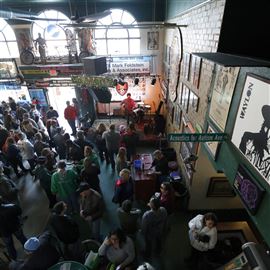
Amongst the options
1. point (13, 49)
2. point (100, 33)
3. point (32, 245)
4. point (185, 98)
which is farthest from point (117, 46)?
point (32, 245)

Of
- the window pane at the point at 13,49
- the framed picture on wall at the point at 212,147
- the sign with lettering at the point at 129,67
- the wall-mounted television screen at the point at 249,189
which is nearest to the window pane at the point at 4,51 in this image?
the window pane at the point at 13,49

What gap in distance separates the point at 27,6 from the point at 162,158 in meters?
8.77

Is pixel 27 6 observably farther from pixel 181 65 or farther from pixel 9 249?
pixel 9 249

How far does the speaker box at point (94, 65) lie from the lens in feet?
23.6

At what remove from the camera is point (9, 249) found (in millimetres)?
3830

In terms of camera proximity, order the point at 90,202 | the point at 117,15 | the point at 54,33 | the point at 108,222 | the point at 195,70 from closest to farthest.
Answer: the point at 90,202, the point at 195,70, the point at 108,222, the point at 117,15, the point at 54,33

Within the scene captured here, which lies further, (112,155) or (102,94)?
(102,94)

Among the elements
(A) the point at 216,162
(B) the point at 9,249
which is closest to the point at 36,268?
(B) the point at 9,249

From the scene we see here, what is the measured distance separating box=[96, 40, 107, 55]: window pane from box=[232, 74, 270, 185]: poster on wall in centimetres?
892

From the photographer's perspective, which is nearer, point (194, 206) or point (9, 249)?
point (9, 249)

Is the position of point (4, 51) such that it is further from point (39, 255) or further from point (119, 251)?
point (119, 251)

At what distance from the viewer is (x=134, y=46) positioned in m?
9.87

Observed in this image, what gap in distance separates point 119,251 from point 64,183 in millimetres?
1871

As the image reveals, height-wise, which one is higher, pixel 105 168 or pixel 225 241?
pixel 225 241
